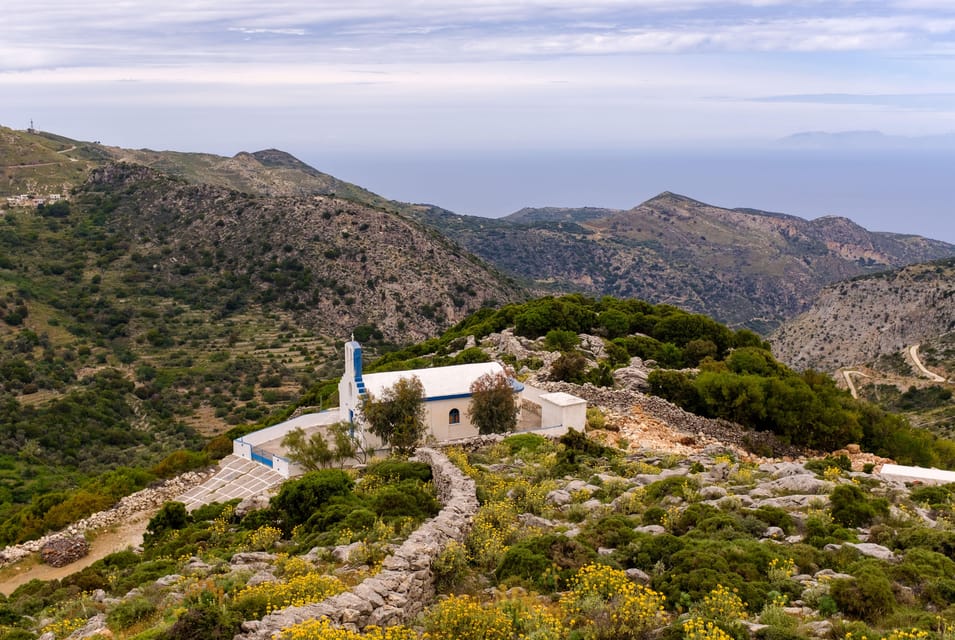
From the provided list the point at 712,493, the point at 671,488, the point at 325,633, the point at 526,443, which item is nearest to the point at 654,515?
the point at 712,493

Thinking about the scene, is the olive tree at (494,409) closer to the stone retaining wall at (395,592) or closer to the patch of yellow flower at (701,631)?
the stone retaining wall at (395,592)

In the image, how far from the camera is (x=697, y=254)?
484 feet

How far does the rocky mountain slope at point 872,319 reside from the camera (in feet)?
231

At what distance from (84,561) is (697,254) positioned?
13949 cm

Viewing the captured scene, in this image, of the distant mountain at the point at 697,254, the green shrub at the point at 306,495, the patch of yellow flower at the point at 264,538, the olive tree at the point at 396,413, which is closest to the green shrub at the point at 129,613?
the patch of yellow flower at the point at 264,538

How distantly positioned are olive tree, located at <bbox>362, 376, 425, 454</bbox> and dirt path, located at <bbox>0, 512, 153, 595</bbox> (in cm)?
752

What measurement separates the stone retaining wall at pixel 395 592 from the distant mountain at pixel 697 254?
98342mm

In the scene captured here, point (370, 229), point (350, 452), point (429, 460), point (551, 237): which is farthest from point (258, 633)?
point (551, 237)

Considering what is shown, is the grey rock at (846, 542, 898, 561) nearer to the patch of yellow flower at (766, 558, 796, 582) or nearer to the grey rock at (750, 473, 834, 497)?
the patch of yellow flower at (766, 558, 796, 582)

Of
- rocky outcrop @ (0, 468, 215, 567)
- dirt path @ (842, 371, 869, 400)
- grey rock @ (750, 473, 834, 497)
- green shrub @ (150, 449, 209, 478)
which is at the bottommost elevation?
dirt path @ (842, 371, 869, 400)

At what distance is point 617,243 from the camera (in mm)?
144625

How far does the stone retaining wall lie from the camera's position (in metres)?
9.25

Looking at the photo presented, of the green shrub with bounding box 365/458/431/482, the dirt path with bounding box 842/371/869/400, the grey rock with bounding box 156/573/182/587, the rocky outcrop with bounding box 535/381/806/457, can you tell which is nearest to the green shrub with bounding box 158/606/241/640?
the grey rock with bounding box 156/573/182/587

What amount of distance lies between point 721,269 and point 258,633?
5474 inches
